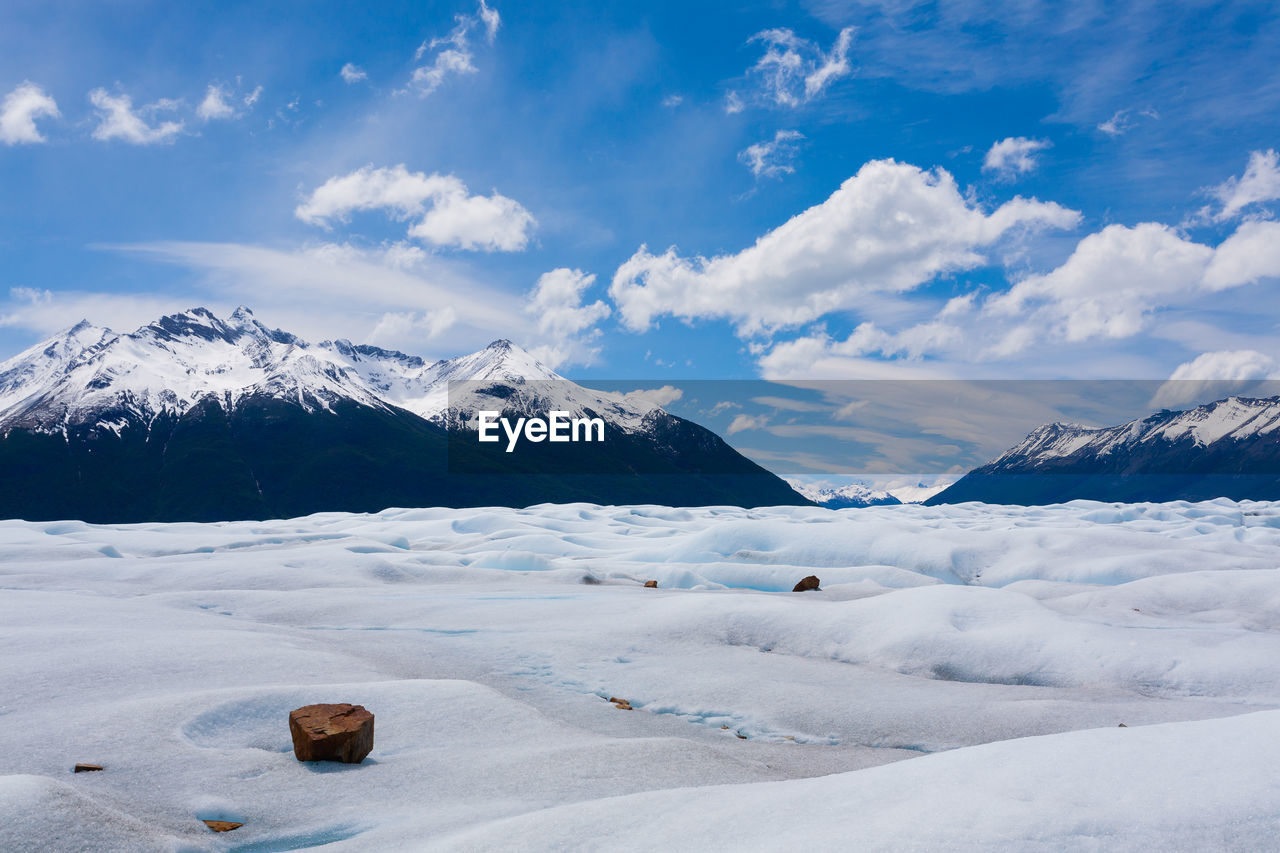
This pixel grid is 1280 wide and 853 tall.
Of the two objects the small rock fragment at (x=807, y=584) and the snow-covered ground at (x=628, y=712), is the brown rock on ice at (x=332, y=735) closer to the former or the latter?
the snow-covered ground at (x=628, y=712)

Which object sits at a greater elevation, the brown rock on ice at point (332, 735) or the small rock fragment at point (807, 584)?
the brown rock on ice at point (332, 735)

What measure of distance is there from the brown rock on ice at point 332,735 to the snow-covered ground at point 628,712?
5.3 inches

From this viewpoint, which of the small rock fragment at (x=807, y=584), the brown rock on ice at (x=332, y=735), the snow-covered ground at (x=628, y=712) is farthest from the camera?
the small rock fragment at (x=807, y=584)

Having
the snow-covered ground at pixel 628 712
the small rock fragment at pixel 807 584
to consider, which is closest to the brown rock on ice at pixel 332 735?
the snow-covered ground at pixel 628 712

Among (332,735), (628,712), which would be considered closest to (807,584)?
(628,712)

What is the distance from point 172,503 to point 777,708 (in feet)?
574

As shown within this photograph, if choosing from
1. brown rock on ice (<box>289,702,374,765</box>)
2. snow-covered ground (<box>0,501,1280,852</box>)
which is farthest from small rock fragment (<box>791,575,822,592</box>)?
brown rock on ice (<box>289,702,374,765</box>)

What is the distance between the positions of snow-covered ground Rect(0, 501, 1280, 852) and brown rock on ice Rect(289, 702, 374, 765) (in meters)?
0.13

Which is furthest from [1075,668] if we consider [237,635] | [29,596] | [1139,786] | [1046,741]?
[29,596]

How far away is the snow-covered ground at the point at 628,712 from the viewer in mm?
3389

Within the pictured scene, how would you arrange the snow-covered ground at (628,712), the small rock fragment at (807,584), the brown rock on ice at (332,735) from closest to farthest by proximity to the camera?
1. the snow-covered ground at (628,712)
2. the brown rock on ice at (332,735)
3. the small rock fragment at (807,584)

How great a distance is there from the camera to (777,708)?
7117 mm

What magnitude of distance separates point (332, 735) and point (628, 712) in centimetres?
303

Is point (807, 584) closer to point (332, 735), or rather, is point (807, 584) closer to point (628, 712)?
point (628, 712)
